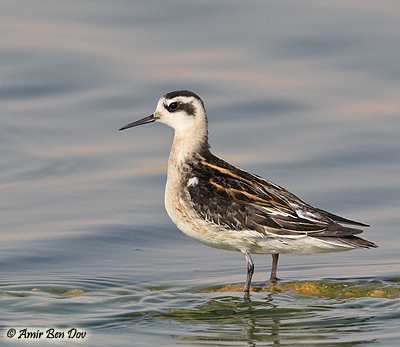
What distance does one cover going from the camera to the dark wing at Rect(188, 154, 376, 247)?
1265cm

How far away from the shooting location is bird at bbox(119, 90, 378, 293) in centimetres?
1262

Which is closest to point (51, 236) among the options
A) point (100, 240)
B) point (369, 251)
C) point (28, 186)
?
point (100, 240)

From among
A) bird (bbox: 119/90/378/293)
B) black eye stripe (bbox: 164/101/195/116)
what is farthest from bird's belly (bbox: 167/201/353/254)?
black eye stripe (bbox: 164/101/195/116)

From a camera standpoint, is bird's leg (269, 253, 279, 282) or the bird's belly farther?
bird's leg (269, 253, 279, 282)

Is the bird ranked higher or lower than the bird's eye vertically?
lower

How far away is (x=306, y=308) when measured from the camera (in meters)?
12.0

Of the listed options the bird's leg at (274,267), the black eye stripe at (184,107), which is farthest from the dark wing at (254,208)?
the black eye stripe at (184,107)

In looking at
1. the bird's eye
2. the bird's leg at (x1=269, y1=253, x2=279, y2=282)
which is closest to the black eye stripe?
the bird's eye

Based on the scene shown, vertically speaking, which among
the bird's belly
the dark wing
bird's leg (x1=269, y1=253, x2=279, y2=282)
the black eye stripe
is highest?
the black eye stripe

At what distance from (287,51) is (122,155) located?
4849mm

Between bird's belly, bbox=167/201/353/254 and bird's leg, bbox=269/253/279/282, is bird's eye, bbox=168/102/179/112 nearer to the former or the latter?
bird's belly, bbox=167/201/353/254

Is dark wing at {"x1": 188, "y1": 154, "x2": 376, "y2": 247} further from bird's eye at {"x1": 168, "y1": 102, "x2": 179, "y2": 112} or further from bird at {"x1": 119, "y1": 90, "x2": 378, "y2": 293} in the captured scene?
bird's eye at {"x1": 168, "y1": 102, "x2": 179, "y2": 112}

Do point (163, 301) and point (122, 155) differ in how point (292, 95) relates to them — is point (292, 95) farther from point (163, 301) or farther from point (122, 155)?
point (163, 301)

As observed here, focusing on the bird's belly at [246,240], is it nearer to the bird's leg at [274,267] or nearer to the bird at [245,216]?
the bird at [245,216]
